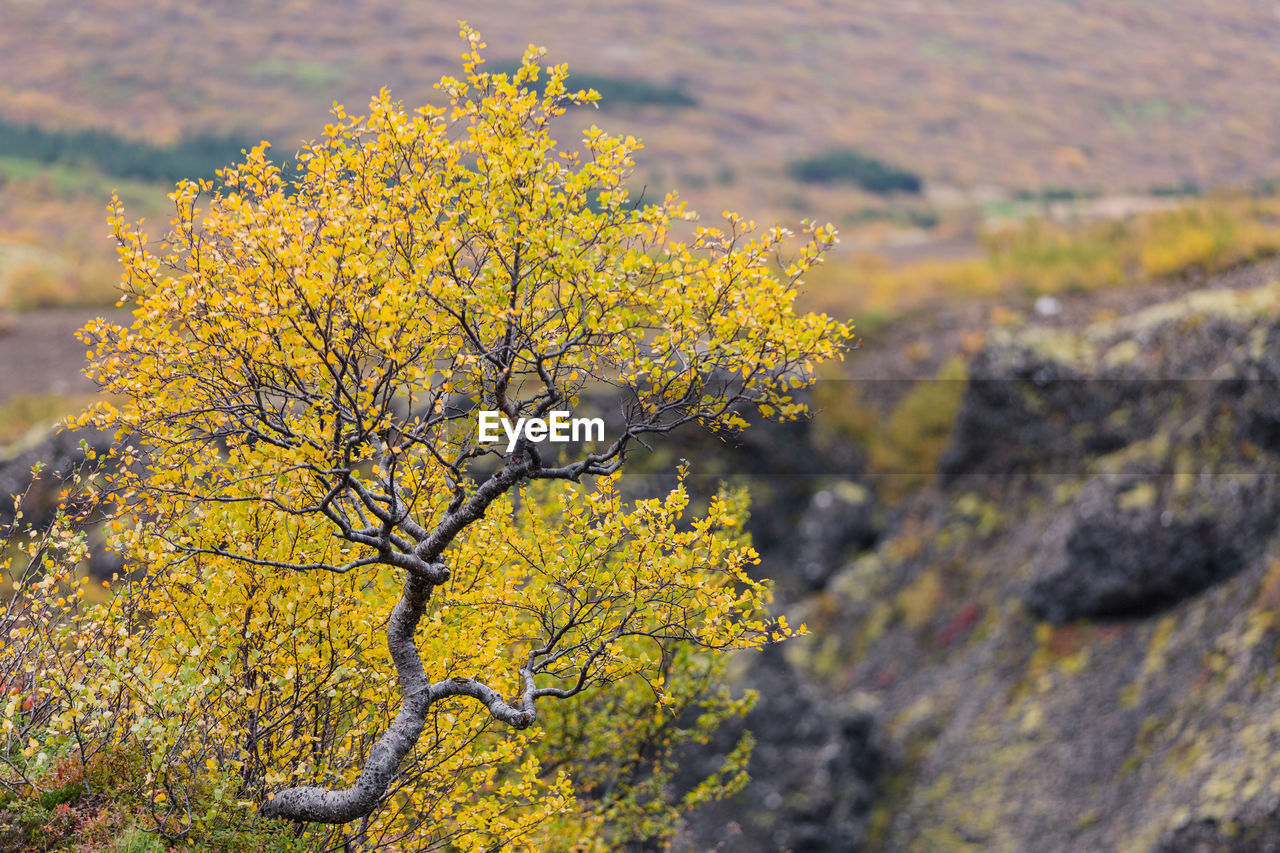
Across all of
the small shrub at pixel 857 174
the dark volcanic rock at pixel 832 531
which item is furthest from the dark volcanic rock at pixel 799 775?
the small shrub at pixel 857 174

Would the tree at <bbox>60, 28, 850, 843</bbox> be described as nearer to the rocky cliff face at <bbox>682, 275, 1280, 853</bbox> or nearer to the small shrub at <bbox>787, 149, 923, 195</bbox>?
the rocky cliff face at <bbox>682, 275, 1280, 853</bbox>

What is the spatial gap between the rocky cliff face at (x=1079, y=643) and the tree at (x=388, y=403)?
9.21 meters

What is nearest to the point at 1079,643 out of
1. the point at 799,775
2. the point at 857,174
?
the point at 799,775

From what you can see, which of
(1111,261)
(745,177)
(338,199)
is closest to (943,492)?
(1111,261)

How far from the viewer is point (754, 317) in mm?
8562

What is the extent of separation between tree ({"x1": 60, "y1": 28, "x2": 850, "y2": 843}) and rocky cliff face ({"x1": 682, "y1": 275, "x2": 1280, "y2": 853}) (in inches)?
363

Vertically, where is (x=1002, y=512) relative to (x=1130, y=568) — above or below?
below

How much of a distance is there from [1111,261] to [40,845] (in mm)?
42834

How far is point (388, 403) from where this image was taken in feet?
29.2

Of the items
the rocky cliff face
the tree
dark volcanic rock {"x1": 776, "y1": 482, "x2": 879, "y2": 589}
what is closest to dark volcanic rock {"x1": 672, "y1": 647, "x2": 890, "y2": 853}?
the rocky cliff face

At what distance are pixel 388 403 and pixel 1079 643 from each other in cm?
2162

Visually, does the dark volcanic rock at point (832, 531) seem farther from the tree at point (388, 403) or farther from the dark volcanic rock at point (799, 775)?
the tree at point (388, 403)

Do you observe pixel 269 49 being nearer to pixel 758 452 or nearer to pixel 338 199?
pixel 758 452

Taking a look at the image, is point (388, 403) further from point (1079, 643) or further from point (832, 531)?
point (832, 531)
